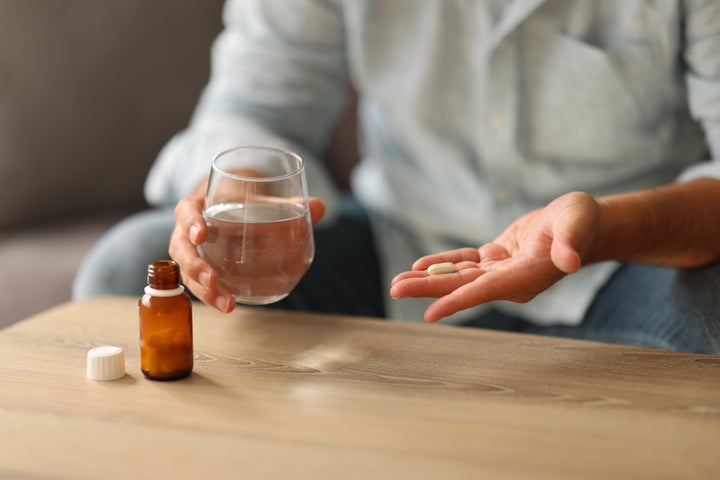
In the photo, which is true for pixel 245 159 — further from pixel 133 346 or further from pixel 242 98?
pixel 242 98

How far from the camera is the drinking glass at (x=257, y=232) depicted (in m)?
0.86

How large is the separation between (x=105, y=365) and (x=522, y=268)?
0.43 m

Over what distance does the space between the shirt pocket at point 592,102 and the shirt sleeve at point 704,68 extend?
5cm

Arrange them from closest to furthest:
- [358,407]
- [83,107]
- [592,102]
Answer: [358,407], [592,102], [83,107]

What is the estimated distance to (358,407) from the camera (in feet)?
2.55

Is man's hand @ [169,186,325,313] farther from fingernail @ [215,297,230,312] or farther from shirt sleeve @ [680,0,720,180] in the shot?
shirt sleeve @ [680,0,720,180]

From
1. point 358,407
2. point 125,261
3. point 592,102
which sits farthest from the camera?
point 592,102

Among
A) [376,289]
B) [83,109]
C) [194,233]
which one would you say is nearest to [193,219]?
[194,233]

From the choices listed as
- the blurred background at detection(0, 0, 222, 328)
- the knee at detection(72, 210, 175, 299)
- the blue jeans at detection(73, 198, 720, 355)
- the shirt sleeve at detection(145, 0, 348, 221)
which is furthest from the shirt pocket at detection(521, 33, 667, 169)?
the blurred background at detection(0, 0, 222, 328)

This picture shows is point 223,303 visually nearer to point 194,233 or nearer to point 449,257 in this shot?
point 194,233

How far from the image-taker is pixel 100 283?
3.88ft

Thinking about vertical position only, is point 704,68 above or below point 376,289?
above

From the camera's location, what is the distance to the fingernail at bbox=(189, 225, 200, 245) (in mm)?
871

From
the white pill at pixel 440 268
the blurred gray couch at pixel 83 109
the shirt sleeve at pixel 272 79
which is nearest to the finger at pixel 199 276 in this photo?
the white pill at pixel 440 268
